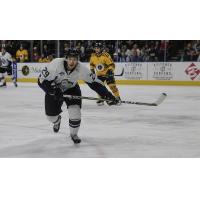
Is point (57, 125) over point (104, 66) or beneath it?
beneath

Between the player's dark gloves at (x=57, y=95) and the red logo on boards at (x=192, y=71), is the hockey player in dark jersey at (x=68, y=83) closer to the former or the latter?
the player's dark gloves at (x=57, y=95)

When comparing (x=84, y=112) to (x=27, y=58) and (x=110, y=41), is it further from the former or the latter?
(x=27, y=58)

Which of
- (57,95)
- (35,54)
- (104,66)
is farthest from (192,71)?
(57,95)

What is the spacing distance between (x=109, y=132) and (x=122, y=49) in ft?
29.0

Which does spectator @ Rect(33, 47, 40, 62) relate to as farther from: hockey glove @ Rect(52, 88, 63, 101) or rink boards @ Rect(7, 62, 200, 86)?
hockey glove @ Rect(52, 88, 63, 101)

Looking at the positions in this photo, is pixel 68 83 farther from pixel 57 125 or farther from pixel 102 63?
pixel 102 63

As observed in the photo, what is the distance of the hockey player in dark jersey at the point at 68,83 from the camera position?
4.38 m

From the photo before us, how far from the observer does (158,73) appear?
13.6 m

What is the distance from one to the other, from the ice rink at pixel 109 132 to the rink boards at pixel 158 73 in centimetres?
462

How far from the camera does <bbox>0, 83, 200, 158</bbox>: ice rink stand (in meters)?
4.37

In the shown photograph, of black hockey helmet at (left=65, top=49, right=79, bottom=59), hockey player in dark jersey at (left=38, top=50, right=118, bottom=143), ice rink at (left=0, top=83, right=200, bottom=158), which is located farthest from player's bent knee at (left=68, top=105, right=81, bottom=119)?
black hockey helmet at (left=65, top=49, right=79, bottom=59)

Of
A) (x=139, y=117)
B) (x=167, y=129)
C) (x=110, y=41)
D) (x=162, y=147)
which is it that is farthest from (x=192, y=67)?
(x=162, y=147)

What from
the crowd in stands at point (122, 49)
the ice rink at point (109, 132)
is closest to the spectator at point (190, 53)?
the crowd in stands at point (122, 49)

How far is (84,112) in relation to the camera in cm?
740
